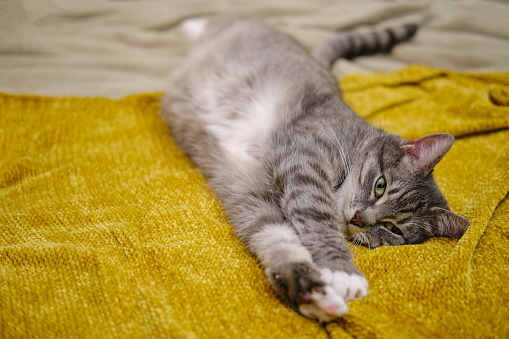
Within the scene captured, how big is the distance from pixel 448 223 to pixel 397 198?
22cm

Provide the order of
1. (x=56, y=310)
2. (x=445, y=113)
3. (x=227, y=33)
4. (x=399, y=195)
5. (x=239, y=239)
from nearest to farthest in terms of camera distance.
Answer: (x=56, y=310) < (x=239, y=239) < (x=399, y=195) < (x=445, y=113) < (x=227, y=33)

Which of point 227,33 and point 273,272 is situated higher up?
point 227,33

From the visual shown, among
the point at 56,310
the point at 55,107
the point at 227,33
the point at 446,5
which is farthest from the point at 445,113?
the point at 55,107

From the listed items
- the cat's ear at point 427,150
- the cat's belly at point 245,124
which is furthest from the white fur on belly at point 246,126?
the cat's ear at point 427,150

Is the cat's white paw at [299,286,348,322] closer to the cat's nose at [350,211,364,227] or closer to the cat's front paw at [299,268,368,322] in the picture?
the cat's front paw at [299,268,368,322]

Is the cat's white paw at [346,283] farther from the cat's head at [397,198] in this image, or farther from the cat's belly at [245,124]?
the cat's belly at [245,124]

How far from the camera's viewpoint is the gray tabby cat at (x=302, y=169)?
1.19 m

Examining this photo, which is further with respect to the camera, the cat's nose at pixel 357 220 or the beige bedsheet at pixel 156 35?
the beige bedsheet at pixel 156 35

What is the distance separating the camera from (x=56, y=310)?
1.00 meters

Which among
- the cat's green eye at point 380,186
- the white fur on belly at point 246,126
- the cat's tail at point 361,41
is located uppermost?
the cat's tail at point 361,41

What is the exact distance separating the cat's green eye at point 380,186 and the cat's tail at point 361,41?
4.60 feet

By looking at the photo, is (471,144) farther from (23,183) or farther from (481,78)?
(23,183)

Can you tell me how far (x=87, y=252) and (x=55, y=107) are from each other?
117cm

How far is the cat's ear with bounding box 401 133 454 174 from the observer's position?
141 cm
